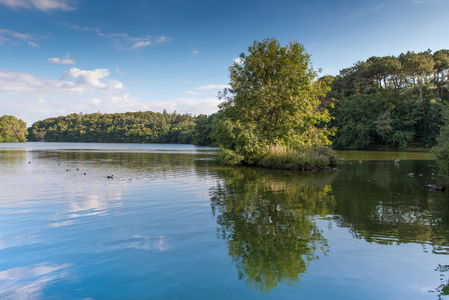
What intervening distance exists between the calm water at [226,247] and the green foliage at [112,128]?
425ft

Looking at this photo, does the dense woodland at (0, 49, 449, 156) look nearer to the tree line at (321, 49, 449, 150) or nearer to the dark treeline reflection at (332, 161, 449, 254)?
the tree line at (321, 49, 449, 150)

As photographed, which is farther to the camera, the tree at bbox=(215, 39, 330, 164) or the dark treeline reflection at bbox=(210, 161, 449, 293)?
the tree at bbox=(215, 39, 330, 164)

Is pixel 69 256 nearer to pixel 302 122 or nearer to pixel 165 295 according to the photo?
pixel 165 295

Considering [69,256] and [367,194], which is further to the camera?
[367,194]

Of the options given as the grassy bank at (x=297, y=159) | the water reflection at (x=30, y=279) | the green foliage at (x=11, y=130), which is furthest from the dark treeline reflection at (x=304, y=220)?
the green foliage at (x=11, y=130)

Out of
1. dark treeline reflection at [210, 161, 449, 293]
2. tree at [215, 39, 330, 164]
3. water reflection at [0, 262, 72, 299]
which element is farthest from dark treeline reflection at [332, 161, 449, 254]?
tree at [215, 39, 330, 164]

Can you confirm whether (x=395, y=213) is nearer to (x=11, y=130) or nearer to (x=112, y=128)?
(x=112, y=128)

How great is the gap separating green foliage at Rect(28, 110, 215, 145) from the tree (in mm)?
109563

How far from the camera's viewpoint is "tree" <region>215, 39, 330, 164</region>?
29375 mm

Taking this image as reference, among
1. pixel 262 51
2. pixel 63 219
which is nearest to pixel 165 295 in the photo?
pixel 63 219

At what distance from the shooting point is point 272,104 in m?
30.2

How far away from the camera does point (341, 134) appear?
72.8 m

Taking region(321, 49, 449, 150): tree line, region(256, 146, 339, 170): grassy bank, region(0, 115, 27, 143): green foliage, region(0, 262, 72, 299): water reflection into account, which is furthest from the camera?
region(0, 115, 27, 143): green foliage

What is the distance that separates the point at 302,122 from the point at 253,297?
25814mm
